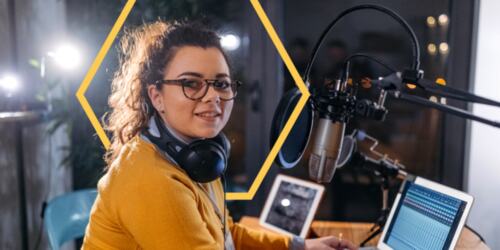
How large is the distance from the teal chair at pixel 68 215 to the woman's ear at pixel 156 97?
32.2 inches

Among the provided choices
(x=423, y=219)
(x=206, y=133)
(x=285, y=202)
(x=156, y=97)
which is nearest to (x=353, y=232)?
(x=285, y=202)

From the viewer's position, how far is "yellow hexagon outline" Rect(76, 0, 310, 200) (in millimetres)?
1267

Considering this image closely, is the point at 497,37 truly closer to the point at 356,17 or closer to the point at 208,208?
the point at 356,17

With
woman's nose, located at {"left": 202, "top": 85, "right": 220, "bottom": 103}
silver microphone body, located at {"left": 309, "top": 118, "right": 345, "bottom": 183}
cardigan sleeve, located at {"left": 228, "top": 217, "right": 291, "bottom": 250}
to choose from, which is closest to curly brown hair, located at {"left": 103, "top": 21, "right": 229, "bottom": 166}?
woman's nose, located at {"left": 202, "top": 85, "right": 220, "bottom": 103}

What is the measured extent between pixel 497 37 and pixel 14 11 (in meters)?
1.98

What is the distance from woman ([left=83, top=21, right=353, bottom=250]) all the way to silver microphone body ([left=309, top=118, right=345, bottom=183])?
0.84 feet

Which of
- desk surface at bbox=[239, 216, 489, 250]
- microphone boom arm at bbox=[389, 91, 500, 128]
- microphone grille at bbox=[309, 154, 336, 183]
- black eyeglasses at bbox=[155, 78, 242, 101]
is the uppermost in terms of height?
black eyeglasses at bbox=[155, 78, 242, 101]

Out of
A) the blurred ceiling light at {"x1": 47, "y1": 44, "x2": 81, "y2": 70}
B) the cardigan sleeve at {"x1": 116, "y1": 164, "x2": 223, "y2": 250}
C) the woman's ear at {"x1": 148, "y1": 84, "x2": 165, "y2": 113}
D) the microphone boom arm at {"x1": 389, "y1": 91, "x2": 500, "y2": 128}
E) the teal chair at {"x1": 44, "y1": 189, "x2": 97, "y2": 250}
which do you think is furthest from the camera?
the blurred ceiling light at {"x1": 47, "y1": 44, "x2": 81, "y2": 70}

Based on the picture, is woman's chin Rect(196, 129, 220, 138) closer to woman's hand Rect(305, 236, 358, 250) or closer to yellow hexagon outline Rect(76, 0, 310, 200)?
yellow hexagon outline Rect(76, 0, 310, 200)

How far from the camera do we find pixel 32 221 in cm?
208

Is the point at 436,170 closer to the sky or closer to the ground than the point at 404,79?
closer to the ground

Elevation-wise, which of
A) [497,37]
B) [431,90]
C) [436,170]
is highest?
[497,37]

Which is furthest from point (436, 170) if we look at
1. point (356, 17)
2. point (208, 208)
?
point (208, 208)

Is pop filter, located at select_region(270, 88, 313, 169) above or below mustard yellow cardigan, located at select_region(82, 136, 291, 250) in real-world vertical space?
above
